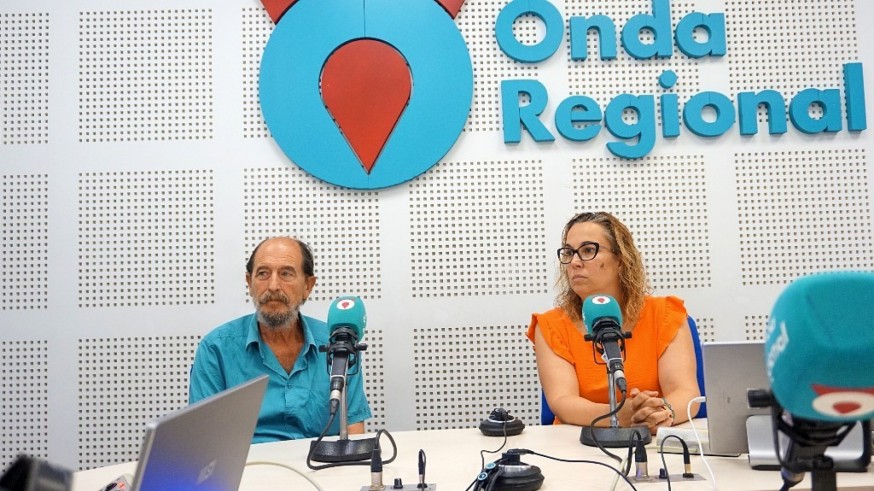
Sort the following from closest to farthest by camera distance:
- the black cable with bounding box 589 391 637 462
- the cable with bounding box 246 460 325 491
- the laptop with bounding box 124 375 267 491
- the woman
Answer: the laptop with bounding box 124 375 267 491 < the cable with bounding box 246 460 325 491 < the black cable with bounding box 589 391 637 462 < the woman

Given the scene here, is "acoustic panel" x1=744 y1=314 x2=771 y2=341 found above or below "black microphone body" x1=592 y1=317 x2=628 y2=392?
below

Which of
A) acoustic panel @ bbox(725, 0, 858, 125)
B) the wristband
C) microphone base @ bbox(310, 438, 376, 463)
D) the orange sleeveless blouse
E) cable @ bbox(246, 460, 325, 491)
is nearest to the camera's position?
cable @ bbox(246, 460, 325, 491)

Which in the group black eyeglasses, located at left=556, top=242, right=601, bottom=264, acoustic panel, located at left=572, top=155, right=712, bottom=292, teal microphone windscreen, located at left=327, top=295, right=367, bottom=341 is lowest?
teal microphone windscreen, located at left=327, top=295, right=367, bottom=341

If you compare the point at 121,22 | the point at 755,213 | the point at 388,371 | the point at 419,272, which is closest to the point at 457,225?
the point at 419,272

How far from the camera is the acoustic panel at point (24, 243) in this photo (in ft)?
12.9

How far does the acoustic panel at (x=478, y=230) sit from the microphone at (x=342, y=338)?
5.24 ft

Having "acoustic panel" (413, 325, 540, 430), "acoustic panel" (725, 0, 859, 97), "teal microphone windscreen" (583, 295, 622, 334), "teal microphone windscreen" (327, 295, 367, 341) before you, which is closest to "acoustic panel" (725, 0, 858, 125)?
"acoustic panel" (725, 0, 859, 97)

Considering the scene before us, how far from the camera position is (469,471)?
2.03m

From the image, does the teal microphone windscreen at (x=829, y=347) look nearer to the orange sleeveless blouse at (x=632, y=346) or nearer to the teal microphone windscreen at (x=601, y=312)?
the teal microphone windscreen at (x=601, y=312)

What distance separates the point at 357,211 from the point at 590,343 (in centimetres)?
159

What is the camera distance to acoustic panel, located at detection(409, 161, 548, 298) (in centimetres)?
399

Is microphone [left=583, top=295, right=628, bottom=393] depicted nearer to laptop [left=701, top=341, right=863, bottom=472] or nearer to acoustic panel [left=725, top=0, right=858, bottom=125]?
laptop [left=701, top=341, right=863, bottom=472]

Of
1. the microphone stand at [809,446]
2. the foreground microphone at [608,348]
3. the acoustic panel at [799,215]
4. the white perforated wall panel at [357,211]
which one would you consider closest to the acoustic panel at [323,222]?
the white perforated wall panel at [357,211]

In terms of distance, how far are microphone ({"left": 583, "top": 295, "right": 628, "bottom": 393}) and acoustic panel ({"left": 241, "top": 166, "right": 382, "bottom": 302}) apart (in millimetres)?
1833
